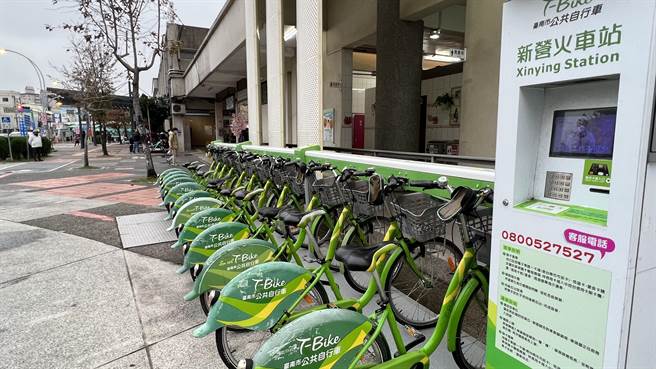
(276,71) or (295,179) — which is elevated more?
(276,71)

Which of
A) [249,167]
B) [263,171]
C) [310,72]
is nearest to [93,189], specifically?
[249,167]

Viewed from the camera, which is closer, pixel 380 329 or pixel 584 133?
pixel 584 133

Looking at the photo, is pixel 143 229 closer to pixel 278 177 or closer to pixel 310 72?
pixel 278 177

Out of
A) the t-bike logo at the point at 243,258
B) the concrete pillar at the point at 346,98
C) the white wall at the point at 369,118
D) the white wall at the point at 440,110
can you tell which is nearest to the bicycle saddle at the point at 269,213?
the t-bike logo at the point at 243,258

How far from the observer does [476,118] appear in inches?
267

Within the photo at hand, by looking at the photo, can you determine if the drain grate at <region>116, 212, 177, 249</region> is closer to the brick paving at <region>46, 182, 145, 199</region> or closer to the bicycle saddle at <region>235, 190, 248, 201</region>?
the bicycle saddle at <region>235, 190, 248, 201</region>

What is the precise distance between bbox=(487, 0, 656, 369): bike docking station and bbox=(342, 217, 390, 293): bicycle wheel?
5.91 feet

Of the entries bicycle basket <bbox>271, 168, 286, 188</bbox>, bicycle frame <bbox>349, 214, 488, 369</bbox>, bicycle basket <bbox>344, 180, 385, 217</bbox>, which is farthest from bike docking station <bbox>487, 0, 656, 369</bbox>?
bicycle basket <bbox>271, 168, 286, 188</bbox>

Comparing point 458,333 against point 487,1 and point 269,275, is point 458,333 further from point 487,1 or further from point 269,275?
point 487,1

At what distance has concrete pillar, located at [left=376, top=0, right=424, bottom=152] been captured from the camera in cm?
745

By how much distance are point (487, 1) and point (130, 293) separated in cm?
687

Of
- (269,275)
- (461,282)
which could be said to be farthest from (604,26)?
(269,275)

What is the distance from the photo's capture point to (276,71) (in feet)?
22.8

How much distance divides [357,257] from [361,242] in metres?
1.55
